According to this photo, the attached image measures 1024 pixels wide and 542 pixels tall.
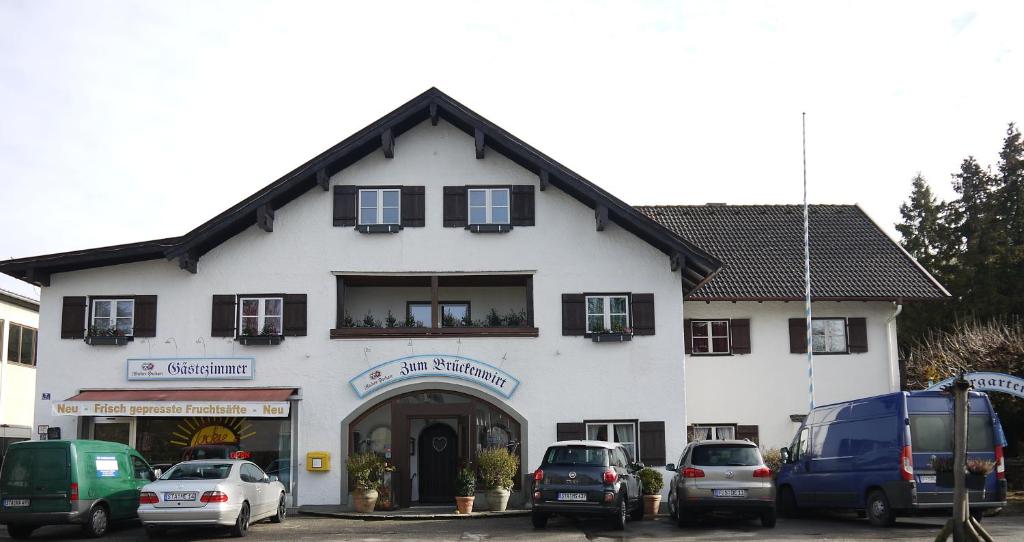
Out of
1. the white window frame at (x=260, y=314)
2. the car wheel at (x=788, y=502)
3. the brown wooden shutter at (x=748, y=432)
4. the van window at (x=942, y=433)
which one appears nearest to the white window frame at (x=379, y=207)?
the white window frame at (x=260, y=314)

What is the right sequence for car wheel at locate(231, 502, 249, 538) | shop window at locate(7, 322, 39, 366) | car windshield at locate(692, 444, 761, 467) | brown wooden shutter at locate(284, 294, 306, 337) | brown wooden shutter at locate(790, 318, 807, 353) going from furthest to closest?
shop window at locate(7, 322, 39, 366), brown wooden shutter at locate(790, 318, 807, 353), brown wooden shutter at locate(284, 294, 306, 337), car windshield at locate(692, 444, 761, 467), car wheel at locate(231, 502, 249, 538)

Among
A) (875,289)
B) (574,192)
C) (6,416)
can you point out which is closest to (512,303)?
(574,192)

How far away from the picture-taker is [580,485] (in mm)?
17641

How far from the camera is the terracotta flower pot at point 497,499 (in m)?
21.8

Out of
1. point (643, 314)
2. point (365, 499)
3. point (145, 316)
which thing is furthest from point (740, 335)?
point (145, 316)

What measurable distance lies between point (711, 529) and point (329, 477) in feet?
30.3

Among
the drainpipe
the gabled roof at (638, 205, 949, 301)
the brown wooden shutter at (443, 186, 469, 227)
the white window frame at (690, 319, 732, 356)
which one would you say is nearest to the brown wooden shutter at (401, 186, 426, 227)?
the brown wooden shutter at (443, 186, 469, 227)

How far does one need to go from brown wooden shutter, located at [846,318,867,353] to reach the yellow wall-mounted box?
554 inches

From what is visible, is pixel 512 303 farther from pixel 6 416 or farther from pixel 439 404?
pixel 6 416

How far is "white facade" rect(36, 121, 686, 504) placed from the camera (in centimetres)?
2328

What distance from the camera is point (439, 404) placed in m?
23.5

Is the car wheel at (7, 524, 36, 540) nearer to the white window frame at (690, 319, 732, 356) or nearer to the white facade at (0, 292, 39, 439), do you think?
the white facade at (0, 292, 39, 439)

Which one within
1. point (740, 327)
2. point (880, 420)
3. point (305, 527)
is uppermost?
point (740, 327)

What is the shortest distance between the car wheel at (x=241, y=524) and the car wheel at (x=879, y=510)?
10.8m
